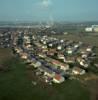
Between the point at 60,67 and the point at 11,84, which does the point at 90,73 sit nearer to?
the point at 60,67

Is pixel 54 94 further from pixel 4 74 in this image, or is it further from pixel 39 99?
pixel 4 74

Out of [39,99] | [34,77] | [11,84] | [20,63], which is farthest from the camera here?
[20,63]

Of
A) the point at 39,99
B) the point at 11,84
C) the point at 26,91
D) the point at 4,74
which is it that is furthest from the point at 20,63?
the point at 39,99

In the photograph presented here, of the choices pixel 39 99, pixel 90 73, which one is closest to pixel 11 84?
pixel 39 99

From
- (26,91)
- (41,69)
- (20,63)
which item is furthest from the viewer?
(20,63)

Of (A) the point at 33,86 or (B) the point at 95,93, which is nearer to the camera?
(B) the point at 95,93

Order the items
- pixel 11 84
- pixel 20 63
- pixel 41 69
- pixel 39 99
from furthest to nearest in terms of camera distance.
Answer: pixel 20 63, pixel 41 69, pixel 11 84, pixel 39 99
